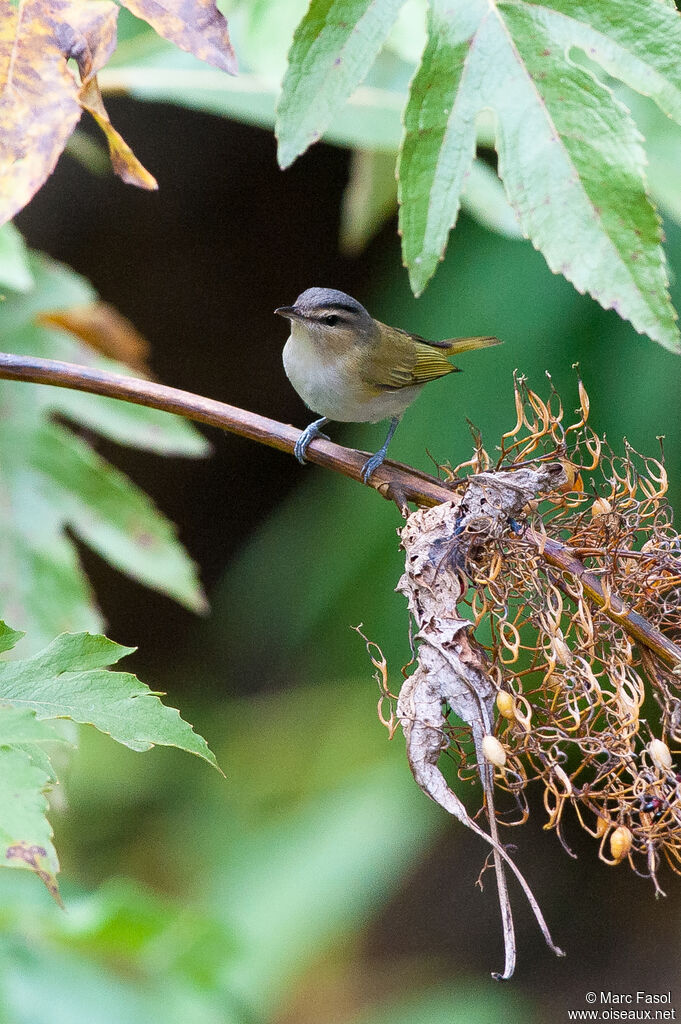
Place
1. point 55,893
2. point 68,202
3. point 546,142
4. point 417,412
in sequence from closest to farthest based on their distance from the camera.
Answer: point 55,893
point 546,142
point 417,412
point 68,202

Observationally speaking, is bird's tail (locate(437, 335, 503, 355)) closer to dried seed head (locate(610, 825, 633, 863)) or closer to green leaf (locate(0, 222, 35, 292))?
green leaf (locate(0, 222, 35, 292))

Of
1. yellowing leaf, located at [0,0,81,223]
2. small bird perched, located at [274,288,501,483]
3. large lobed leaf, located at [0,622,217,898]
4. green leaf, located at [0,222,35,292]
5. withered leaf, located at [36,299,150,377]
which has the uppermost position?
yellowing leaf, located at [0,0,81,223]

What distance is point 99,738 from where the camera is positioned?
390 centimetres

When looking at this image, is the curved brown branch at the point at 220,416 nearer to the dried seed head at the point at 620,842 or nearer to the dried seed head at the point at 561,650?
the dried seed head at the point at 561,650

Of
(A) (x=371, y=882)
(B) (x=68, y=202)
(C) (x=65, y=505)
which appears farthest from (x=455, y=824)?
(B) (x=68, y=202)

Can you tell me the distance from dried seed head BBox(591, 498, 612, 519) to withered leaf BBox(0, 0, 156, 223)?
687mm

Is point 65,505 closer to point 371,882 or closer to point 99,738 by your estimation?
point 99,738

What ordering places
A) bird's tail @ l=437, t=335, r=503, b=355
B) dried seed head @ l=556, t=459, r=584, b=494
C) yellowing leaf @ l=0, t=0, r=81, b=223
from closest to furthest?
yellowing leaf @ l=0, t=0, r=81, b=223 → dried seed head @ l=556, t=459, r=584, b=494 → bird's tail @ l=437, t=335, r=503, b=355

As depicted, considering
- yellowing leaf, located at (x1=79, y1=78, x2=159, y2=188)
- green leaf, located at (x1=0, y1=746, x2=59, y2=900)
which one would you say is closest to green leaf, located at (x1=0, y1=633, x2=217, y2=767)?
green leaf, located at (x1=0, y1=746, x2=59, y2=900)

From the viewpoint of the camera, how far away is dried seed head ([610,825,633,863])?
3.59 ft

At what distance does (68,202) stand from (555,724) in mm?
4091

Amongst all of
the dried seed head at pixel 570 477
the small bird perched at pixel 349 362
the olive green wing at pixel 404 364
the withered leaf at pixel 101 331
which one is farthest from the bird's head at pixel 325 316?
the dried seed head at pixel 570 477

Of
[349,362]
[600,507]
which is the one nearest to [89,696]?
[600,507]

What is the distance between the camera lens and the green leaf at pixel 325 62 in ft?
3.75
